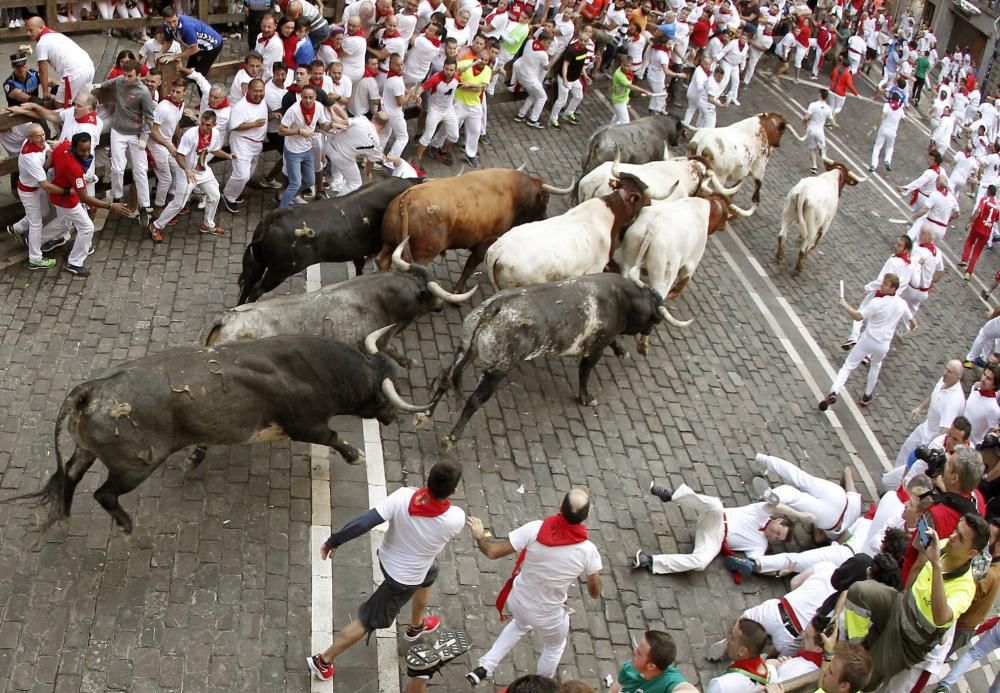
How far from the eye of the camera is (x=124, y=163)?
11.4m

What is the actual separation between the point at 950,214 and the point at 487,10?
1012cm

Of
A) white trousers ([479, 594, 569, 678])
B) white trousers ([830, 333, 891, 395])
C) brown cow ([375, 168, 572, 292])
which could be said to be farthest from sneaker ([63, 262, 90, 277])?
white trousers ([830, 333, 891, 395])

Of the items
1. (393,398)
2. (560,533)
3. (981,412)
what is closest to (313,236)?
(393,398)

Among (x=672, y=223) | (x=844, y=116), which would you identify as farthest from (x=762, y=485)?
(x=844, y=116)

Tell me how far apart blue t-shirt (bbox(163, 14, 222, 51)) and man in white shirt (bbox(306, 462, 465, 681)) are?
9.93 meters

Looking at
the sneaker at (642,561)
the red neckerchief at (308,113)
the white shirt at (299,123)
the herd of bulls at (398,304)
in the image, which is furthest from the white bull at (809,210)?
the sneaker at (642,561)

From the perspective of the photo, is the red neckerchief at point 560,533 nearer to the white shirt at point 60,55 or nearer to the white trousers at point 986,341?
the white shirt at point 60,55

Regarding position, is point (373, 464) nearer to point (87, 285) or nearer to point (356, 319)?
point (356, 319)

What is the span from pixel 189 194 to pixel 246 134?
1075 mm

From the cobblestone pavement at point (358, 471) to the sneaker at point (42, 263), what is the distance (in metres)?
0.15

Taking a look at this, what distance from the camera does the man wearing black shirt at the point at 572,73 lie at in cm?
1756

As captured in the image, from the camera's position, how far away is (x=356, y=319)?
9.24 m

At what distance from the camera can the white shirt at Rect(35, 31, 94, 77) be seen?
11.8 m

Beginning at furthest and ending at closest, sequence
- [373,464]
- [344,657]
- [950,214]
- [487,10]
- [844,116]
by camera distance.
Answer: [844,116] < [487,10] < [950,214] < [373,464] < [344,657]
